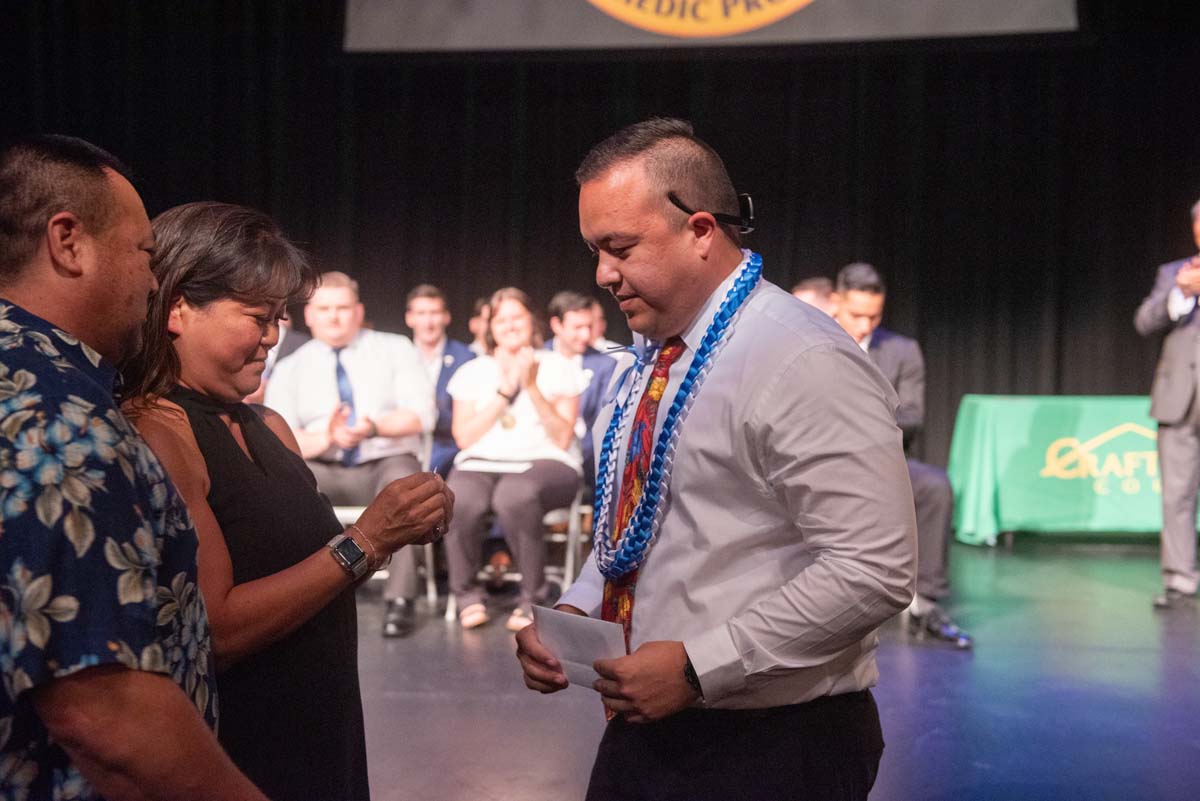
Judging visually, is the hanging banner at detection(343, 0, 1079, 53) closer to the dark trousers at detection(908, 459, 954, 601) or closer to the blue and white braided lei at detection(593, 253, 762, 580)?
the dark trousers at detection(908, 459, 954, 601)

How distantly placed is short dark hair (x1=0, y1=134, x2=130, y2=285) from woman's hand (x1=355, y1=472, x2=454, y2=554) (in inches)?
25.0

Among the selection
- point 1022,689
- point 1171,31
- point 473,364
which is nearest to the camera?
point 1022,689

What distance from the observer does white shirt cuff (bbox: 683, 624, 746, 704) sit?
1.33 m

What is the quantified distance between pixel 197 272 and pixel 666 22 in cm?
582

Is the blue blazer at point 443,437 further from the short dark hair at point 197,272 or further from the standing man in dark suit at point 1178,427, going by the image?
the short dark hair at point 197,272

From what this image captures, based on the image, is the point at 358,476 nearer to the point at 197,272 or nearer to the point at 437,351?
the point at 437,351

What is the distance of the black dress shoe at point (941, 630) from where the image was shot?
4.38m

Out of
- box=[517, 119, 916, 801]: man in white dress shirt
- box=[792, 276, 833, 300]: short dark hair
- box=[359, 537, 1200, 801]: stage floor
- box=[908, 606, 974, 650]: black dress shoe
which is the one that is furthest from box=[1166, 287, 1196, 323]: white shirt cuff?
box=[517, 119, 916, 801]: man in white dress shirt

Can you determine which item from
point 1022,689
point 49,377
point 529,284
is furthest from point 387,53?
point 49,377

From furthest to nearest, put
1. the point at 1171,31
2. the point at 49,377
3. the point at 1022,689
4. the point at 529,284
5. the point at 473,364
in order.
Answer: the point at 529,284
the point at 1171,31
the point at 473,364
the point at 1022,689
the point at 49,377

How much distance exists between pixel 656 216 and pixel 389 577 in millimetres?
3549

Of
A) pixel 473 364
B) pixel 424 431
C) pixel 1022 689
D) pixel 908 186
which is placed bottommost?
pixel 1022 689

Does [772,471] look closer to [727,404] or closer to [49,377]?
[727,404]

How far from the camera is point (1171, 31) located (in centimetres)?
776
